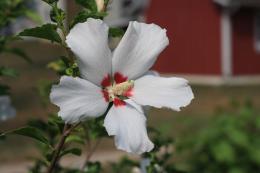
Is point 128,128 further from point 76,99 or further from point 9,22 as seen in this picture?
point 9,22

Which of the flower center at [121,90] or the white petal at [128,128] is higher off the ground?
the flower center at [121,90]

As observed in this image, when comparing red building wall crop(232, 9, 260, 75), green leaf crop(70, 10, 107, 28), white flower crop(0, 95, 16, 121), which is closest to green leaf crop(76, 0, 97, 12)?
green leaf crop(70, 10, 107, 28)

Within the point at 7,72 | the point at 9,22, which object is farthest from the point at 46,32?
the point at 9,22

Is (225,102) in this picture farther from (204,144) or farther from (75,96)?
(75,96)

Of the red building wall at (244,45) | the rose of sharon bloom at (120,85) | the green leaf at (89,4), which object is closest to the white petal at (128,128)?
the rose of sharon bloom at (120,85)

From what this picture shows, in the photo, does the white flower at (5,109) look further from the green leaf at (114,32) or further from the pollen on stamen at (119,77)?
the pollen on stamen at (119,77)

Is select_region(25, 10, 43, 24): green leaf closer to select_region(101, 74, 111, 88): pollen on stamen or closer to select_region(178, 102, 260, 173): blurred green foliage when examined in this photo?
select_region(101, 74, 111, 88): pollen on stamen
